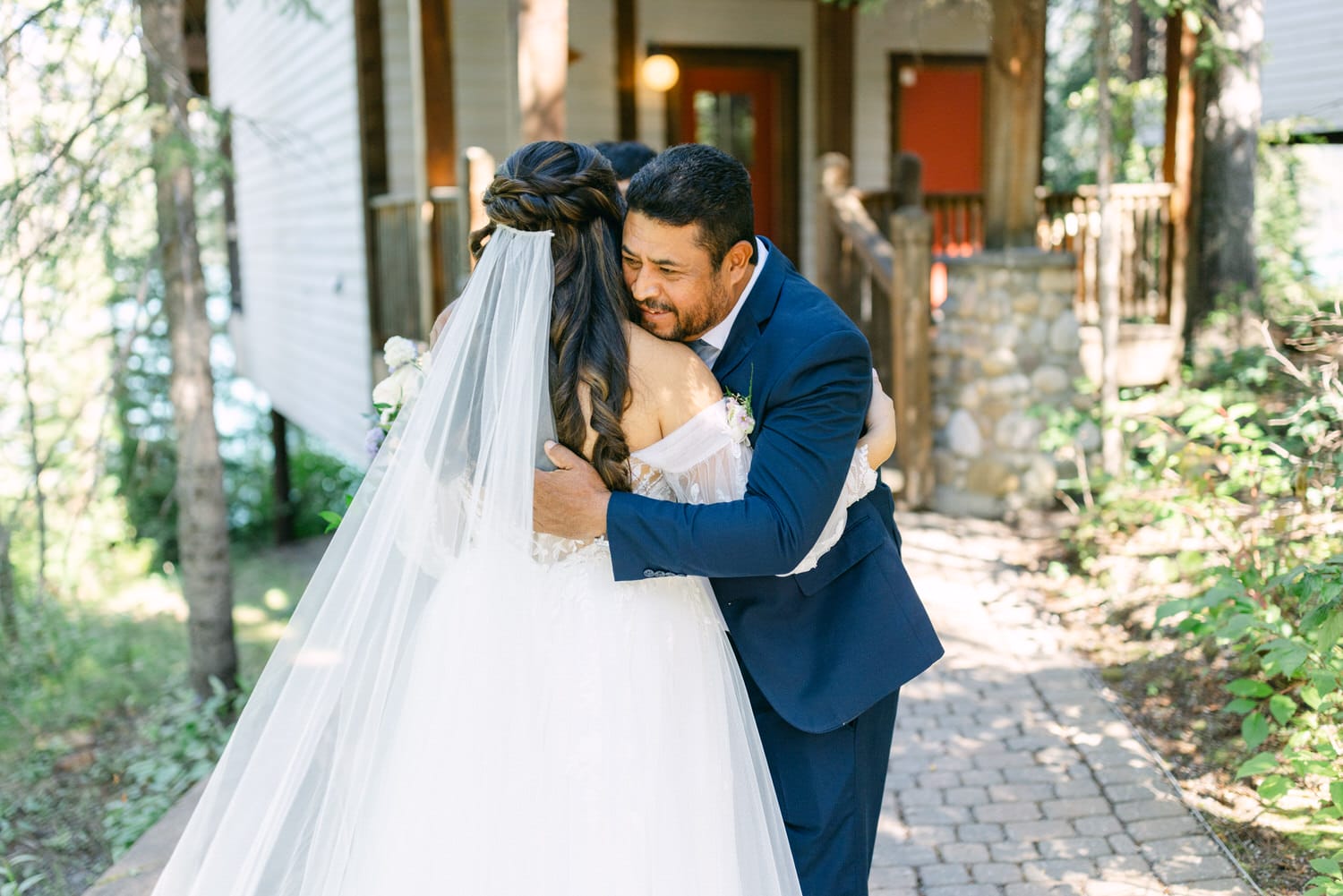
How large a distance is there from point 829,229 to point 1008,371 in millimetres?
1639

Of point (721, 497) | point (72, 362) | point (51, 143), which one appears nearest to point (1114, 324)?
point (721, 497)

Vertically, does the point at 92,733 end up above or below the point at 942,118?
below

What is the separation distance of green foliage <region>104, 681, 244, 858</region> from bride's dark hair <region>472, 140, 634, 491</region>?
3260mm

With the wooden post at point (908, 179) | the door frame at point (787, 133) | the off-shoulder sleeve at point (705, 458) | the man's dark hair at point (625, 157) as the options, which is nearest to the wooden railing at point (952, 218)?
the wooden post at point (908, 179)

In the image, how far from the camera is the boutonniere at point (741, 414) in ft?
7.01

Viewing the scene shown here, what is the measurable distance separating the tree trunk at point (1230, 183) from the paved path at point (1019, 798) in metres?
4.03

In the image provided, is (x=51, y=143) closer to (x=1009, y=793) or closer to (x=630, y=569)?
(x=630, y=569)

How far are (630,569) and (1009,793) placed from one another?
234 centimetres

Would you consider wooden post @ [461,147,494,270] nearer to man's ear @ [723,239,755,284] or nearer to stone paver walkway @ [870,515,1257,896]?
stone paver walkway @ [870,515,1257,896]

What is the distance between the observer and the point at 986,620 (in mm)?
5535

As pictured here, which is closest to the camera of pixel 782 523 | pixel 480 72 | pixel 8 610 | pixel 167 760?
pixel 782 523

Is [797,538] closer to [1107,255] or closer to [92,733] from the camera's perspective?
[1107,255]

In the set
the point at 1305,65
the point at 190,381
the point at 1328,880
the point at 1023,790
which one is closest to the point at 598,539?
the point at 1328,880

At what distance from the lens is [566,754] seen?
2121 millimetres
